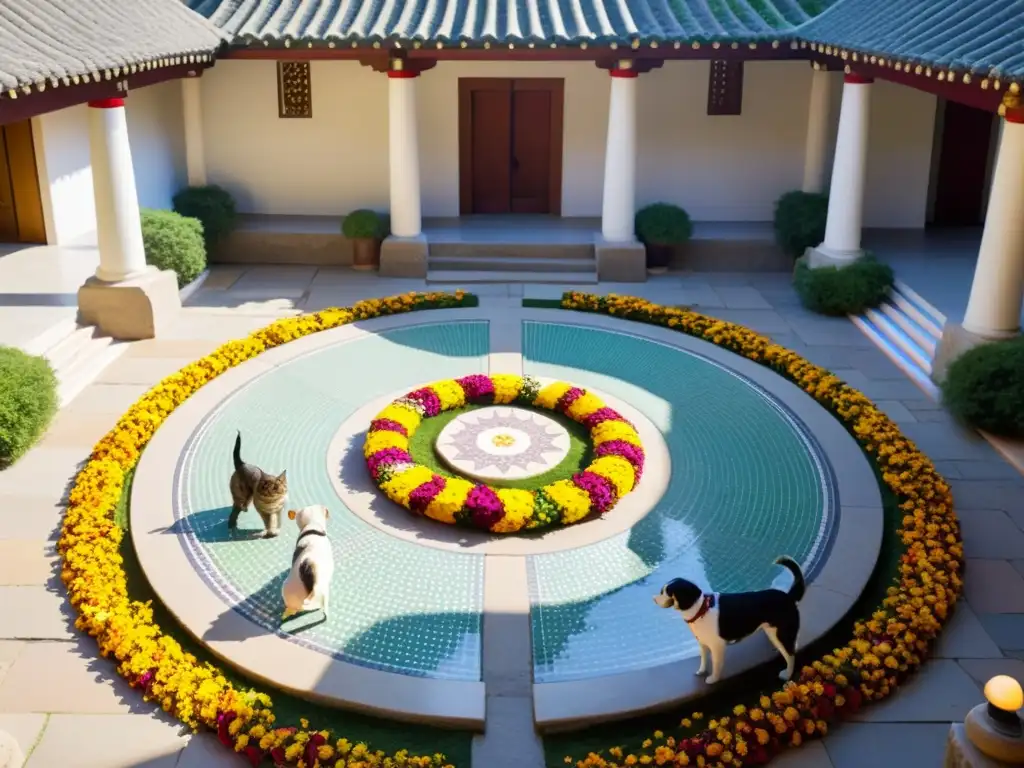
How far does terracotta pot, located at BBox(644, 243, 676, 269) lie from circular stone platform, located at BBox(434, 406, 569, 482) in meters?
7.06

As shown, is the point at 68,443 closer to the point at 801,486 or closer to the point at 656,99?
the point at 801,486

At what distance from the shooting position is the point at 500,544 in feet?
33.2

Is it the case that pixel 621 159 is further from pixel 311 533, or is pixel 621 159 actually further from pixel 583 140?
pixel 311 533

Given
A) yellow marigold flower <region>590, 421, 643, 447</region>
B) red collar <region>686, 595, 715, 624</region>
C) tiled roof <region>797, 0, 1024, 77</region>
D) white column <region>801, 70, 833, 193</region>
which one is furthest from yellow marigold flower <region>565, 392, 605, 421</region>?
white column <region>801, 70, 833, 193</region>

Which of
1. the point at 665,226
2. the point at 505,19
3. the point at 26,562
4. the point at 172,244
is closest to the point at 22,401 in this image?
the point at 26,562

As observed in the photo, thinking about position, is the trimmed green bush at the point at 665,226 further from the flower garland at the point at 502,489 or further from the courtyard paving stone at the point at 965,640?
the courtyard paving stone at the point at 965,640

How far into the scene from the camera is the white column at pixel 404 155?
1781cm

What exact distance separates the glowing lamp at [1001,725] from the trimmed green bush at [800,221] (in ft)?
44.8

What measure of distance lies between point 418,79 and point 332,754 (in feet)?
49.6

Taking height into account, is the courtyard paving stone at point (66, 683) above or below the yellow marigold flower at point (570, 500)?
below

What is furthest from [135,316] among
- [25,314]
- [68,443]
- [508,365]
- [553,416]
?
[553,416]

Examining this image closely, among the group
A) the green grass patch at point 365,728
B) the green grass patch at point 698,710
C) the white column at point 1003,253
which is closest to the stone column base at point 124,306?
the green grass patch at point 365,728

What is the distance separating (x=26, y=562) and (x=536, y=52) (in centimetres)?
1136

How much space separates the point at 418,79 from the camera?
19875 millimetres
